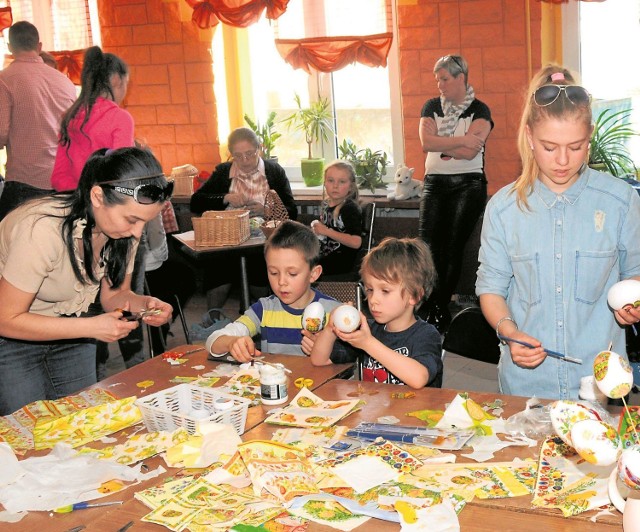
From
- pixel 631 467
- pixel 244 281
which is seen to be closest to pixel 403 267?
pixel 631 467

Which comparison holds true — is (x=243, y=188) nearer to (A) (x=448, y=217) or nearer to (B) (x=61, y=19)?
(A) (x=448, y=217)

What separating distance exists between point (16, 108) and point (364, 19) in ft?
8.27

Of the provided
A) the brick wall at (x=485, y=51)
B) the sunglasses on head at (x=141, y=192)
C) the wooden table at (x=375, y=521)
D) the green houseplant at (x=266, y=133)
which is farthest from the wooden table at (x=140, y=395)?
the green houseplant at (x=266, y=133)

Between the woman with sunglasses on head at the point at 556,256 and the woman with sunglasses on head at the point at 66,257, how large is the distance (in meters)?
1.02

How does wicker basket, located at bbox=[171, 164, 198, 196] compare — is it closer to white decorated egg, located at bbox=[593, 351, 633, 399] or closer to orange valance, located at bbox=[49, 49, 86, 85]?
orange valance, located at bbox=[49, 49, 86, 85]

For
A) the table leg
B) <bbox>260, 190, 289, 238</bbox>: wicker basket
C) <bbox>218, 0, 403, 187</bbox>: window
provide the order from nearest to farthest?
1. the table leg
2. <bbox>260, 190, 289, 238</bbox>: wicker basket
3. <bbox>218, 0, 403, 187</bbox>: window

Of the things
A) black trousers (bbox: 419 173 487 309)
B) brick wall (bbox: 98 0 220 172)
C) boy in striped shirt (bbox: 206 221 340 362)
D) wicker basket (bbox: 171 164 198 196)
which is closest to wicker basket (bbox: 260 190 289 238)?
black trousers (bbox: 419 173 487 309)

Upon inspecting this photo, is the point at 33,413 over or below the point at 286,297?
below

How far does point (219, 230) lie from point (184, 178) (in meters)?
1.85

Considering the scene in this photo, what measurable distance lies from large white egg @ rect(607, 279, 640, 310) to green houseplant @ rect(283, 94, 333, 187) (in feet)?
14.9

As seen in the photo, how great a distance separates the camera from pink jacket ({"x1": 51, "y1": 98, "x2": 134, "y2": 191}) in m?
4.18

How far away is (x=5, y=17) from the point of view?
723 cm

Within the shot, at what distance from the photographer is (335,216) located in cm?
516

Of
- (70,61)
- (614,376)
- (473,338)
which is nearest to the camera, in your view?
(614,376)
